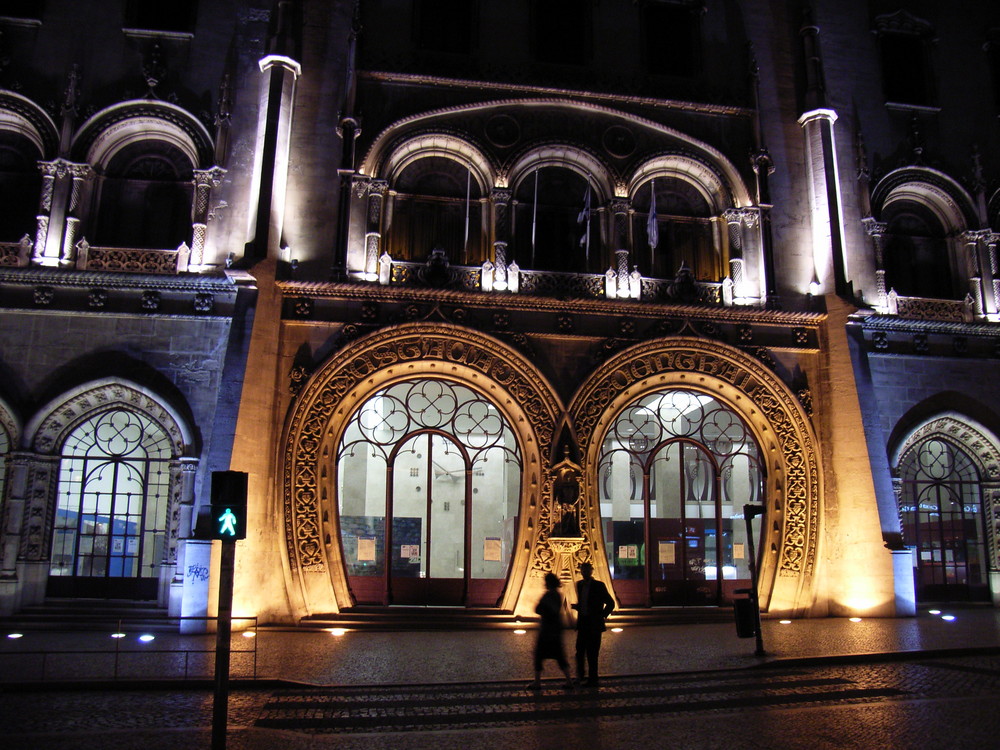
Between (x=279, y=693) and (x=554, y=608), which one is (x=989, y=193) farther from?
(x=279, y=693)

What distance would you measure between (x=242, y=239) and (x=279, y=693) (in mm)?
10744

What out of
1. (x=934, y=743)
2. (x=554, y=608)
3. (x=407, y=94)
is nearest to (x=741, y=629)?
(x=554, y=608)

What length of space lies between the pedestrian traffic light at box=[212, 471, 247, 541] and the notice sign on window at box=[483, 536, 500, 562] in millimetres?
10088

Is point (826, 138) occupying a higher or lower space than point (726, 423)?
higher

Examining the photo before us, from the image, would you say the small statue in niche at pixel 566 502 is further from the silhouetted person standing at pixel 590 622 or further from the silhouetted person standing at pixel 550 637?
the silhouetted person standing at pixel 550 637

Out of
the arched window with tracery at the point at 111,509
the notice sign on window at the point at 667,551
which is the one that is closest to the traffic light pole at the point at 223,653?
the arched window with tracery at the point at 111,509

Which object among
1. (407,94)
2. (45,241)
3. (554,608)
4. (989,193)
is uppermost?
(407,94)

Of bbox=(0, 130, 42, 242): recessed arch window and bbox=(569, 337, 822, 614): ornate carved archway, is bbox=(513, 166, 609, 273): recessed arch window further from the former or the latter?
bbox=(0, 130, 42, 242): recessed arch window

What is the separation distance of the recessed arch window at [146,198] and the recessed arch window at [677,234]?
34.3 feet

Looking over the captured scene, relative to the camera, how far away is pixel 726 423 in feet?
61.2

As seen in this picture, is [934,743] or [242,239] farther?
[242,239]

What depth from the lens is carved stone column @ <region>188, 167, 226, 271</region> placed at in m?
17.2

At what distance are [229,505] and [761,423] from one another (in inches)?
539

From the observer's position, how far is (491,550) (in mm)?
17422
